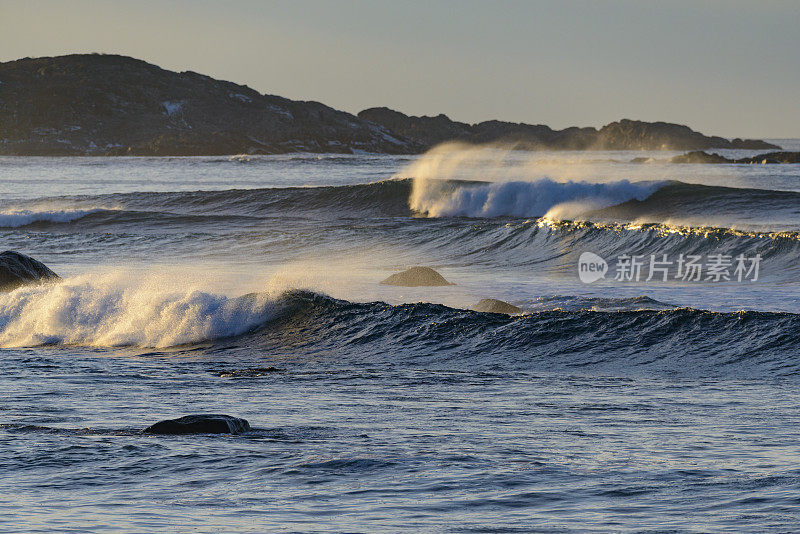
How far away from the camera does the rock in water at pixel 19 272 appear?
1802cm

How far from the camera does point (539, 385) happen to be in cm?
1087

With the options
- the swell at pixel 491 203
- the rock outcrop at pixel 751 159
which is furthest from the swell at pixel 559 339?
the rock outcrop at pixel 751 159

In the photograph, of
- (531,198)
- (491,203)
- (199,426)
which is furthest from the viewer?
(491,203)

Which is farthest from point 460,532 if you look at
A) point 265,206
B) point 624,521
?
point 265,206

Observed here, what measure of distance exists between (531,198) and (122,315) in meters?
24.8

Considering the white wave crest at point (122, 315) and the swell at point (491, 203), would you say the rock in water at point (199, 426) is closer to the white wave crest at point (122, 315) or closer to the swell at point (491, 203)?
the white wave crest at point (122, 315)

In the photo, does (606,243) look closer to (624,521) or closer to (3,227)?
(624,521)

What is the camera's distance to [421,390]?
10523mm

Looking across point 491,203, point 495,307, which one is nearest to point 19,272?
point 495,307

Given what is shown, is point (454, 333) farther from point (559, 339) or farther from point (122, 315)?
point (122, 315)

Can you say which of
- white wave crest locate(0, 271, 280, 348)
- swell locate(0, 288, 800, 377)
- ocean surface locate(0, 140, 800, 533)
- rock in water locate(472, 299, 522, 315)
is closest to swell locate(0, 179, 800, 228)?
ocean surface locate(0, 140, 800, 533)

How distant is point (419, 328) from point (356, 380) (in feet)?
10.7

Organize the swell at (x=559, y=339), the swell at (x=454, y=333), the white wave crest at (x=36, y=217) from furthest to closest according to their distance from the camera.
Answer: the white wave crest at (x=36, y=217), the swell at (x=454, y=333), the swell at (x=559, y=339)

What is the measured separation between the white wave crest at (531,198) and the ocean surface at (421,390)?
347 inches
